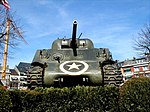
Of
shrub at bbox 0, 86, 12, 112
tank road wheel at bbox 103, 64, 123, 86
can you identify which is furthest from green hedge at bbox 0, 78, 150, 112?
tank road wheel at bbox 103, 64, 123, 86

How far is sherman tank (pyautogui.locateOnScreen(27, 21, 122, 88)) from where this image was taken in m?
9.82

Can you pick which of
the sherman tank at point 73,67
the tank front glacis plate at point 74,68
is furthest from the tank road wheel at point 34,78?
the tank front glacis plate at point 74,68

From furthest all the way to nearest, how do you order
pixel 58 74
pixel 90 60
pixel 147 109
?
pixel 90 60 < pixel 58 74 < pixel 147 109

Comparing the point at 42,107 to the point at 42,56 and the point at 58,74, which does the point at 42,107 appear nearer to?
the point at 58,74

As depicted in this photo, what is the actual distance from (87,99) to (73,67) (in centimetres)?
247

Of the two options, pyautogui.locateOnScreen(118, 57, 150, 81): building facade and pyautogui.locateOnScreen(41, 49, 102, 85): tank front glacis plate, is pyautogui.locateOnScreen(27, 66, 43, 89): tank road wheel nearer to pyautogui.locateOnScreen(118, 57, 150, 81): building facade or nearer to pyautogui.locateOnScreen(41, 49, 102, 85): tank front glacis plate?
pyautogui.locateOnScreen(41, 49, 102, 85): tank front glacis plate

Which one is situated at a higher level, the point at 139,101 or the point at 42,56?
the point at 42,56

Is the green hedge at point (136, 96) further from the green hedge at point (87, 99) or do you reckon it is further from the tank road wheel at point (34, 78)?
the tank road wheel at point (34, 78)

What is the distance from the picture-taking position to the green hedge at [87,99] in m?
7.65

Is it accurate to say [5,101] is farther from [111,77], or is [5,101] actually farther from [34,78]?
[111,77]

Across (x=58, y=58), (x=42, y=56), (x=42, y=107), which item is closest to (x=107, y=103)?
(x=42, y=107)

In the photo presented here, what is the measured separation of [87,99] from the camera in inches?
306

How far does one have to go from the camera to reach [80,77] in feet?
32.7

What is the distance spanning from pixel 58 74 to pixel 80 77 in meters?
0.78
